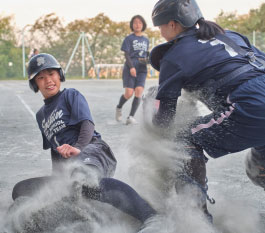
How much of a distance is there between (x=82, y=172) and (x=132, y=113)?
207 inches

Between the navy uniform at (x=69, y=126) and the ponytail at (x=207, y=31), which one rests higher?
the ponytail at (x=207, y=31)

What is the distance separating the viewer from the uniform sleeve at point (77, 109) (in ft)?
10.6

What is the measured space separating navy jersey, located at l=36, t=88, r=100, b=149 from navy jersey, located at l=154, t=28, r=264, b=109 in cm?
75

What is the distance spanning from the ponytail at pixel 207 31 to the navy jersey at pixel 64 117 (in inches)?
39.5

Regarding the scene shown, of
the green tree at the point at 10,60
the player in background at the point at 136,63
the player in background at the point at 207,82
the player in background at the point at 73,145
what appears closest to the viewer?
the player in background at the point at 207,82

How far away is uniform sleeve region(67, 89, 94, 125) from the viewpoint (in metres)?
3.25

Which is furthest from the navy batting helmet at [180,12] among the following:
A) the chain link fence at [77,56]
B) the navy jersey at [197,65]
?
the chain link fence at [77,56]

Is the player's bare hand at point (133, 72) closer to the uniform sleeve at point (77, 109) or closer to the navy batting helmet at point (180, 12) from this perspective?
the uniform sleeve at point (77, 109)

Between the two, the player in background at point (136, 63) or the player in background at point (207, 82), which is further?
the player in background at point (136, 63)

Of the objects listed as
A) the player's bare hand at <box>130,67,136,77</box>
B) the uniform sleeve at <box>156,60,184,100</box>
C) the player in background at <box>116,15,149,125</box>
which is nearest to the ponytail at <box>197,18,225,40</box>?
the uniform sleeve at <box>156,60,184,100</box>

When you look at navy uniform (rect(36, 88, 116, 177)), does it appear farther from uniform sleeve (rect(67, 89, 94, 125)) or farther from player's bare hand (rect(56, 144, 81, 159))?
player's bare hand (rect(56, 144, 81, 159))

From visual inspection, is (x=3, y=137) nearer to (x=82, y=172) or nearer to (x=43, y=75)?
(x=43, y=75)

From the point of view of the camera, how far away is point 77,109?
327cm

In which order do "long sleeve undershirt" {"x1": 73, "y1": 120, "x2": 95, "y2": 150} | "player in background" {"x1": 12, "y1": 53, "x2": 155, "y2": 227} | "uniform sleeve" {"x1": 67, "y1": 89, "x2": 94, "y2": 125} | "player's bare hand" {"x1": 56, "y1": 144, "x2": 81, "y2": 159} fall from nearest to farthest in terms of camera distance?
1. "player in background" {"x1": 12, "y1": 53, "x2": 155, "y2": 227}
2. "player's bare hand" {"x1": 56, "y1": 144, "x2": 81, "y2": 159}
3. "long sleeve undershirt" {"x1": 73, "y1": 120, "x2": 95, "y2": 150}
4. "uniform sleeve" {"x1": 67, "y1": 89, "x2": 94, "y2": 125}
